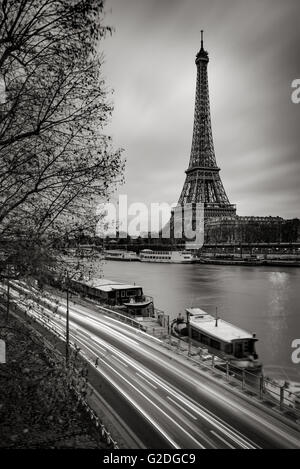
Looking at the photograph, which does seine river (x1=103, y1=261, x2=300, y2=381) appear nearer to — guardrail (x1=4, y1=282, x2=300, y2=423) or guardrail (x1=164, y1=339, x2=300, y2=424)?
guardrail (x1=4, y1=282, x2=300, y2=423)

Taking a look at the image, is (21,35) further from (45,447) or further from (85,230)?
(45,447)

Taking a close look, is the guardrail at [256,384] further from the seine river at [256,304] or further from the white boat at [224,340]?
the seine river at [256,304]

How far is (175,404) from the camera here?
12469mm

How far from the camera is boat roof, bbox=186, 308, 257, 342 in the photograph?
22.4 meters

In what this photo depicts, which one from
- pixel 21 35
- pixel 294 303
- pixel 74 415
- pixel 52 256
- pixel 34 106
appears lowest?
pixel 294 303

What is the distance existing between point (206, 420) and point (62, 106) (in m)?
10.1

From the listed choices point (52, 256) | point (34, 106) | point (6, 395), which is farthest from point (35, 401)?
point (34, 106)

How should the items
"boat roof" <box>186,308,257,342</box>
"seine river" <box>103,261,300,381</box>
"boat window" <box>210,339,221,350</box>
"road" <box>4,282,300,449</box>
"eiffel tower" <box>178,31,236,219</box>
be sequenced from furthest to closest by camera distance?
"eiffel tower" <box>178,31,236,219</box>, "seine river" <box>103,261,300,381</box>, "boat window" <box>210,339,221,350</box>, "boat roof" <box>186,308,257,342</box>, "road" <box>4,282,300,449</box>

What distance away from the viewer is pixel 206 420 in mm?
11367

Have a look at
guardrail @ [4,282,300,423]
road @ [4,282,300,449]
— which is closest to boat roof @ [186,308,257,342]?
guardrail @ [4,282,300,423]

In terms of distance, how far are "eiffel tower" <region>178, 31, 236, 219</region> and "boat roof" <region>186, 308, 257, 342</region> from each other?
120474mm

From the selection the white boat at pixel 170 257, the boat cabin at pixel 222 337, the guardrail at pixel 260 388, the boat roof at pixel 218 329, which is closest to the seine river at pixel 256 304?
the boat cabin at pixel 222 337

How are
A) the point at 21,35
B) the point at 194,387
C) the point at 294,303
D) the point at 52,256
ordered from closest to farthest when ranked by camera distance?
the point at 21,35, the point at 52,256, the point at 194,387, the point at 294,303

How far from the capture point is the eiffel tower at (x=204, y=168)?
147m
